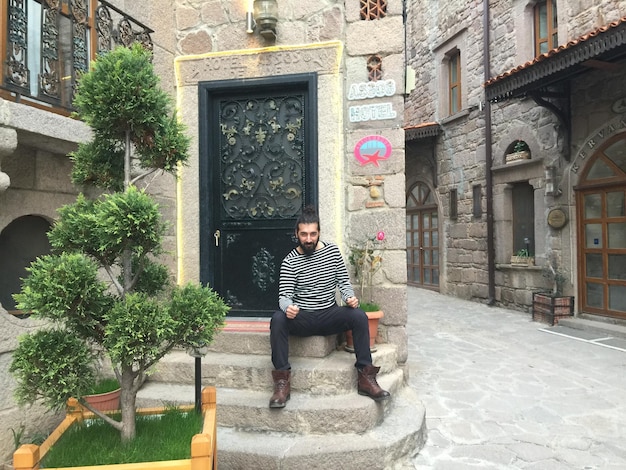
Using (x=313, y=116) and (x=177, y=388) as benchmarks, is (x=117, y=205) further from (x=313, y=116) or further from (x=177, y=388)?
(x=313, y=116)

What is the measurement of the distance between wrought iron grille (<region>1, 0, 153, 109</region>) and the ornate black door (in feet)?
3.94

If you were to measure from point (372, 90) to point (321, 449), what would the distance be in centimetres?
287

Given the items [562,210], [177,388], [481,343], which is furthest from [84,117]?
[562,210]

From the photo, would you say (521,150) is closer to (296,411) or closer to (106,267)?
(296,411)

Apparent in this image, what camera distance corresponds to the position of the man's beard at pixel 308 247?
2.95 metres

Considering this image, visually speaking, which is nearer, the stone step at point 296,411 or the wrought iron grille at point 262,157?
the stone step at point 296,411

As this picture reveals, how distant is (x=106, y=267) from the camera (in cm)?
180

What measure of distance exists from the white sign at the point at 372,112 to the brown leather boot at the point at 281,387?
2249 millimetres

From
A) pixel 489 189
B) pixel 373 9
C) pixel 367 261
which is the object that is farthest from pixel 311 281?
pixel 489 189

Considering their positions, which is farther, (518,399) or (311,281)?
(518,399)

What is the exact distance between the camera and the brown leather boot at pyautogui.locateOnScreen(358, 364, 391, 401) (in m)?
2.70

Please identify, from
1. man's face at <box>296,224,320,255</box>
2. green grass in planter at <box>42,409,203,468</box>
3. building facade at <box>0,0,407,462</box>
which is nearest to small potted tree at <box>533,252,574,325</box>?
building facade at <box>0,0,407,462</box>

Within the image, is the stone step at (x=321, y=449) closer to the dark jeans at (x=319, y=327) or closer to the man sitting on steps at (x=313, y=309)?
the man sitting on steps at (x=313, y=309)

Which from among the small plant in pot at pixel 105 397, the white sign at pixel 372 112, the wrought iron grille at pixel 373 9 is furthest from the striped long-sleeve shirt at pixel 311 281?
the wrought iron grille at pixel 373 9
